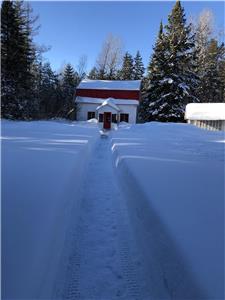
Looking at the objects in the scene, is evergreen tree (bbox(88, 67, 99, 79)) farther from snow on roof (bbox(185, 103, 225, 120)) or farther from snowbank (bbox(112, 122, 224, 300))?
snowbank (bbox(112, 122, 224, 300))

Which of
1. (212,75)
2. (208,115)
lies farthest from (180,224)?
(212,75)

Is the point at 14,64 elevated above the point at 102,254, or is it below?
above

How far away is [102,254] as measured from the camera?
3.76 m

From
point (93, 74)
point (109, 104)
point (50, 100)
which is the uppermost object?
point (93, 74)

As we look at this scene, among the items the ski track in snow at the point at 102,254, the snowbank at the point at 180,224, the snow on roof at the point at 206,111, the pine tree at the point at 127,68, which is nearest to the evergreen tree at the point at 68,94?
the pine tree at the point at 127,68

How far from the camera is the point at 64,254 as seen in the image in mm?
3586

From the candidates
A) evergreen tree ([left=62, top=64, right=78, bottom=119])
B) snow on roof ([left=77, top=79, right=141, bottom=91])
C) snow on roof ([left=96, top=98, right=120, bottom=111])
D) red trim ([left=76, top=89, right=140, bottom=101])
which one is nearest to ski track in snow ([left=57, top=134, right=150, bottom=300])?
snow on roof ([left=96, top=98, right=120, bottom=111])

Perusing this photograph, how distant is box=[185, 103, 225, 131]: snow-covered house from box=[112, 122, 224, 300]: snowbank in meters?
16.1

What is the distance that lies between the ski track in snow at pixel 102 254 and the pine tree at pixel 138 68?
42.4 meters

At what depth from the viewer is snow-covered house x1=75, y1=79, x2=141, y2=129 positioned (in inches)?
1220

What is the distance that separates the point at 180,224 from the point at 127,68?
143 ft

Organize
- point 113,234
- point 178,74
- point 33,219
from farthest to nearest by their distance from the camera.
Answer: point 178,74 → point 113,234 → point 33,219

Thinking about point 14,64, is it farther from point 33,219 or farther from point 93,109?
point 33,219

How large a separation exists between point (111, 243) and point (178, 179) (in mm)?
2239
